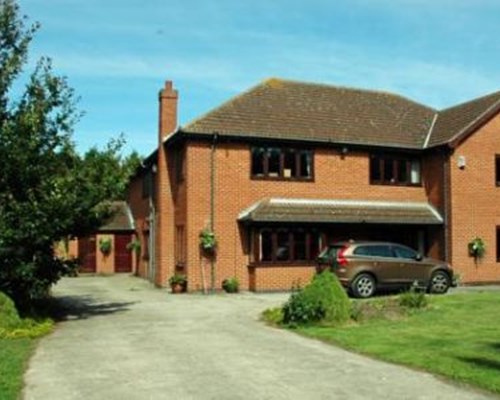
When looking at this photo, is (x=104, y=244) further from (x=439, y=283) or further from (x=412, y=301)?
(x=412, y=301)

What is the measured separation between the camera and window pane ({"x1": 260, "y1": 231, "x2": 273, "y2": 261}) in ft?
85.4

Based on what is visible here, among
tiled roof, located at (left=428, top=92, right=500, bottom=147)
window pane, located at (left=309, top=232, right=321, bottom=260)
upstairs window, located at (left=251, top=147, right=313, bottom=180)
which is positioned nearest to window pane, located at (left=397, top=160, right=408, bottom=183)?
tiled roof, located at (left=428, top=92, right=500, bottom=147)

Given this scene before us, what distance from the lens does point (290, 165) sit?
90.1ft

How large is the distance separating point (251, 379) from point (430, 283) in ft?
48.5

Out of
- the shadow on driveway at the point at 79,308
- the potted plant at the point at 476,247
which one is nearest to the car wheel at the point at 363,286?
the shadow on driveway at the point at 79,308

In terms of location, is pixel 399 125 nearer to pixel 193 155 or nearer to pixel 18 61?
pixel 193 155

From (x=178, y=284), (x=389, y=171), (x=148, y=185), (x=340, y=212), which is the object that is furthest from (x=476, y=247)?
(x=148, y=185)

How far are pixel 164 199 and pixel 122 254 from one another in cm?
1255

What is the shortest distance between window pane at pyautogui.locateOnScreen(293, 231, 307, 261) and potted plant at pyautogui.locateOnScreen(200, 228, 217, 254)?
2879 millimetres

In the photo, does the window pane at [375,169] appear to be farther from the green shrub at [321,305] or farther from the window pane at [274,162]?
the green shrub at [321,305]

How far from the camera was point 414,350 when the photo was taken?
11.9 metres

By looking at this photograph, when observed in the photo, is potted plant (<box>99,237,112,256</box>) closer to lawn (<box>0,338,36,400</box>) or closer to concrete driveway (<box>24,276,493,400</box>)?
concrete driveway (<box>24,276,493,400</box>)

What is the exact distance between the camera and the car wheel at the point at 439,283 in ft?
77.3

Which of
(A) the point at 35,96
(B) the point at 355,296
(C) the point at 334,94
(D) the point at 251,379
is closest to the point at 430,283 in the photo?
(B) the point at 355,296
